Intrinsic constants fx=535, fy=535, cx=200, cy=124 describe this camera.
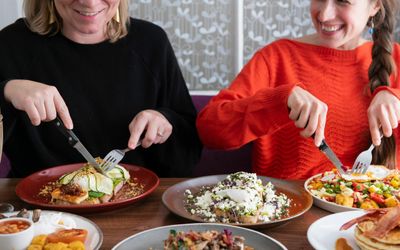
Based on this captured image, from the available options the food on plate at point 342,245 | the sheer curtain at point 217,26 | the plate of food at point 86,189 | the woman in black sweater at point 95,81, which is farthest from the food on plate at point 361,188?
the sheer curtain at point 217,26

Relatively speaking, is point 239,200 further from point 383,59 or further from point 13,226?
point 383,59

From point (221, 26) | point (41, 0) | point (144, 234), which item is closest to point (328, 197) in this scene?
point (144, 234)

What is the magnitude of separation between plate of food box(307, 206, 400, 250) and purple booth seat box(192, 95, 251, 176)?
1.00m

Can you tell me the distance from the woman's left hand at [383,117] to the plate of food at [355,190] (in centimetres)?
10

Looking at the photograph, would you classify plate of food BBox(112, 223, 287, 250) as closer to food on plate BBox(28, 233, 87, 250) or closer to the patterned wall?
food on plate BBox(28, 233, 87, 250)

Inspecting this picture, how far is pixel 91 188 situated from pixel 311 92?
0.95 m

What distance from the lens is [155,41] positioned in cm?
201

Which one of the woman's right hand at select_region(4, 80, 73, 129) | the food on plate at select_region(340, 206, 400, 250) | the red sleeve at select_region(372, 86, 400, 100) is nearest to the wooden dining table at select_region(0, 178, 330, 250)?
the food on plate at select_region(340, 206, 400, 250)

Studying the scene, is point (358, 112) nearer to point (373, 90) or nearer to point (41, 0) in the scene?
point (373, 90)

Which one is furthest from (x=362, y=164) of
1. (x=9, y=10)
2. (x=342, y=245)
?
(x=9, y=10)

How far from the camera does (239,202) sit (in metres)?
1.28

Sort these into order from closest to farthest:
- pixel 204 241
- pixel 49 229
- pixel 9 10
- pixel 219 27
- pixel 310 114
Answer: pixel 204 241
pixel 49 229
pixel 310 114
pixel 9 10
pixel 219 27

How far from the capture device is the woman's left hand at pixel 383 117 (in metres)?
1.56

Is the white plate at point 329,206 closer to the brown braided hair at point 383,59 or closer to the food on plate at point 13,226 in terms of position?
the brown braided hair at point 383,59
